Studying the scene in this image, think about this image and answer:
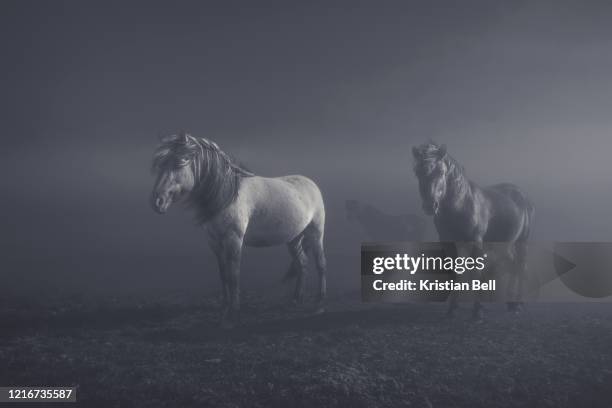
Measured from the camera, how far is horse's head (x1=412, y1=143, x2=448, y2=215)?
5523 mm

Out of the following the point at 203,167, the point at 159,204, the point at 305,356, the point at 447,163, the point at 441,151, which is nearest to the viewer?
the point at 305,356

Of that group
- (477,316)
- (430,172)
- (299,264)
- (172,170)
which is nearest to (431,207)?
(430,172)

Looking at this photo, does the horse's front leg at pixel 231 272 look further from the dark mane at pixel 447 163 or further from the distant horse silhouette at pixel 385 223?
the distant horse silhouette at pixel 385 223

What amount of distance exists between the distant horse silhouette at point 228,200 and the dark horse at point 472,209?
2176 mm

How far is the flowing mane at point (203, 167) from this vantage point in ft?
15.8

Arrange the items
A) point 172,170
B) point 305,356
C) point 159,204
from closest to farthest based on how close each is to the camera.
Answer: point 305,356
point 159,204
point 172,170

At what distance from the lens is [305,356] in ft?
14.9

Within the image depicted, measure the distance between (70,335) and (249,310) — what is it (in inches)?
103

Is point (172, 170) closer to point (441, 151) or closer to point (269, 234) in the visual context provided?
point (269, 234)

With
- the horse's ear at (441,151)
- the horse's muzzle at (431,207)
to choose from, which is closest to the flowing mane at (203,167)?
the horse's muzzle at (431,207)

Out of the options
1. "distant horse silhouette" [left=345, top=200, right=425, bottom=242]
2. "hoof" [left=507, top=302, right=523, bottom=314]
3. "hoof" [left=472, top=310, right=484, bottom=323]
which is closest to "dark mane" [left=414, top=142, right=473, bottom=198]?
"hoof" [left=472, top=310, right=484, bottom=323]

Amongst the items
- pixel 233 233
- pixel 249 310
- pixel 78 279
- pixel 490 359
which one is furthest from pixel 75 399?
pixel 78 279

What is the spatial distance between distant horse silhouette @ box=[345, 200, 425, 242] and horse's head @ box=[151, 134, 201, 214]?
28.3 feet

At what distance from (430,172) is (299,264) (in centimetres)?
299
